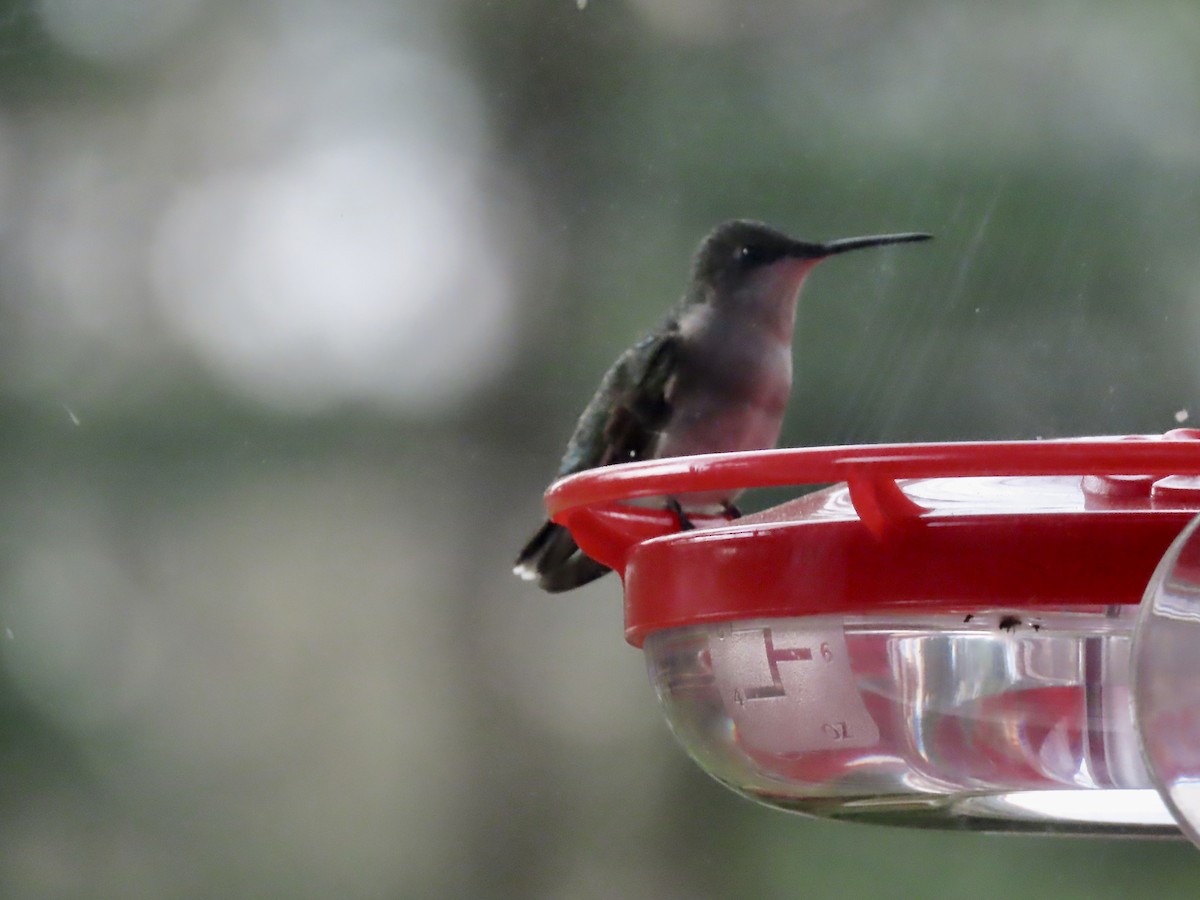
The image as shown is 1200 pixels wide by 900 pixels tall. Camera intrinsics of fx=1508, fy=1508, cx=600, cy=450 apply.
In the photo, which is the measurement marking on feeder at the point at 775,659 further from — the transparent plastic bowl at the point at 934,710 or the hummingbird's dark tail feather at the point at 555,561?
the hummingbird's dark tail feather at the point at 555,561

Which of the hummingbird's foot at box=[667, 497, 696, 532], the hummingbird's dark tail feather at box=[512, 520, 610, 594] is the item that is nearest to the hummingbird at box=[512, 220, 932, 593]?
the hummingbird's dark tail feather at box=[512, 520, 610, 594]

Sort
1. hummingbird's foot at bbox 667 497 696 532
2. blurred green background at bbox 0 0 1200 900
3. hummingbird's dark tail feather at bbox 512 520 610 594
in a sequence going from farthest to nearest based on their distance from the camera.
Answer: blurred green background at bbox 0 0 1200 900, hummingbird's dark tail feather at bbox 512 520 610 594, hummingbird's foot at bbox 667 497 696 532

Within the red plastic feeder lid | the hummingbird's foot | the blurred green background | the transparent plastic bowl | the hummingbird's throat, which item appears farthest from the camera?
the blurred green background

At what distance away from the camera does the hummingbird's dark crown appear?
196 cm

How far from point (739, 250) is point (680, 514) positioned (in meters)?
0.83

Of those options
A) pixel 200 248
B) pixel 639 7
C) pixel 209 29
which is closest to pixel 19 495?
pixel 200 248

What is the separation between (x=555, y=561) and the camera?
5.88 feet

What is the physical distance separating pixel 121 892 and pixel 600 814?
1.14 meters

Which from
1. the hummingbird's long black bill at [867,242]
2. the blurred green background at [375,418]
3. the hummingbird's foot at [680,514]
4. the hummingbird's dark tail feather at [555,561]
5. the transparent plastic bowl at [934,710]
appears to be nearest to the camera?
the transparent plastic bowl at [934,710]

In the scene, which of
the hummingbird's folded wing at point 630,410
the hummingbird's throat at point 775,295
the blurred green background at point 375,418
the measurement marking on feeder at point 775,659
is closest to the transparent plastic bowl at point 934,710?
the measurement marking on feeder at point 775,659

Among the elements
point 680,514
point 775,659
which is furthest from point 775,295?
point 775,659

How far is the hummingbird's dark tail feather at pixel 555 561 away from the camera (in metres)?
1.77

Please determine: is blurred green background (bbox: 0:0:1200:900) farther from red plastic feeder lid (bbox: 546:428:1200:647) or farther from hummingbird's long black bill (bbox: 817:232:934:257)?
red plastic feeder lid (bbox: 546:428:1200:647)

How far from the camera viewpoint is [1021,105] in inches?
130
